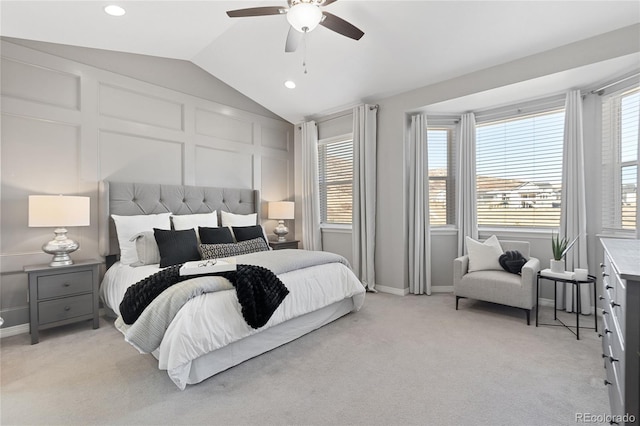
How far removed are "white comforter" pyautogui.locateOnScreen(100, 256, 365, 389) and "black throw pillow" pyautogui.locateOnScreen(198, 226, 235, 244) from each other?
2.21ft

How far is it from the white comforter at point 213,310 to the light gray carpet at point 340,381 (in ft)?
0.85

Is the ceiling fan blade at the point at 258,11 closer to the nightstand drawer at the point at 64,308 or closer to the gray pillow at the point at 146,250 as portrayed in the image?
the gray pillow at the point at 146,250

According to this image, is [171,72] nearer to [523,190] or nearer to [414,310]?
[414,310]

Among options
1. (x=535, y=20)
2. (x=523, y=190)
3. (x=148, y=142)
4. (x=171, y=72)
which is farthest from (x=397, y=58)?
(x=148, y=142)

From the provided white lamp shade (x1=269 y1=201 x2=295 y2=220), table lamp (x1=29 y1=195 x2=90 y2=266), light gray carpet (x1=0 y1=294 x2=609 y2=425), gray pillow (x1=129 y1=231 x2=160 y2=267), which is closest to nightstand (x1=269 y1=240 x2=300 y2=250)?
white lamp shade (x1=269 y1=201 x2=295 y2=220)

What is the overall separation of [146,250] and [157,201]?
0.91 m

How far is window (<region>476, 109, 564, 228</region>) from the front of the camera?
3.78m

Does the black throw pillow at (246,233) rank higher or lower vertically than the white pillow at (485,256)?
higher

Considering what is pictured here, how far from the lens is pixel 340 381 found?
2.13 metres

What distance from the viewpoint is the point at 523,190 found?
158 inches

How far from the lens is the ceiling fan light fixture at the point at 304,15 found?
7.11ft

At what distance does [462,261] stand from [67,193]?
4374mm

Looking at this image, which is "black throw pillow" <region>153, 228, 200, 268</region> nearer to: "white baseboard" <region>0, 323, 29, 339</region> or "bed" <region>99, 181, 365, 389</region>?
"bed" <region>99, 181, 365, 389</region>

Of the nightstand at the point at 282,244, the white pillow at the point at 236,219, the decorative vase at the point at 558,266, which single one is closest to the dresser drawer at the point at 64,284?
the white pillow at the point at 236,219
